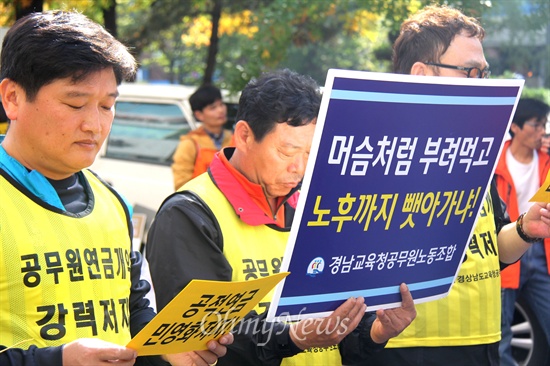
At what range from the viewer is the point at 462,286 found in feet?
9.77

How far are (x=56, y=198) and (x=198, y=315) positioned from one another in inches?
20.6

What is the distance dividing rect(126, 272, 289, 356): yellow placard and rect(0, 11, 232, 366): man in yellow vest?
9cm

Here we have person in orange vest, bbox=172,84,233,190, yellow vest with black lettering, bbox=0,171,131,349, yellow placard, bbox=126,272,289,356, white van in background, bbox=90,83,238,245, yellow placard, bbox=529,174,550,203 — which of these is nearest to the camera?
yellow placard, bbox=126,272,289,356

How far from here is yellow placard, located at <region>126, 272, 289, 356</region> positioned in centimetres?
181

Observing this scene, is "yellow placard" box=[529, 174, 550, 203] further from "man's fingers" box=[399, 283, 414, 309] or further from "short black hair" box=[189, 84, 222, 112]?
"short black hair" box=[189, 84, 222, 112]

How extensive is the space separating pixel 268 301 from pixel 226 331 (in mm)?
483

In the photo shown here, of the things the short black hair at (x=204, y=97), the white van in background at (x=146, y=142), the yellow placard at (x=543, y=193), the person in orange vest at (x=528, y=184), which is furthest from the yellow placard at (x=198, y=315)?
the white van in background at (x=146, y=142)

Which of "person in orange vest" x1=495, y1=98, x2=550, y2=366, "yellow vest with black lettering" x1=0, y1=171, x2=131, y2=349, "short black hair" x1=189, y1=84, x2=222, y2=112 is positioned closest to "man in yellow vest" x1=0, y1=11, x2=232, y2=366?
"yellow vest with black lettering" x1=0, y1=171, x2=131, y2=349

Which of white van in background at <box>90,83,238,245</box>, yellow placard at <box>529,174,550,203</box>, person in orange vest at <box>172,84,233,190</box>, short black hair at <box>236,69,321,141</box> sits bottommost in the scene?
white van in background at <box>90,83,238,245</box>

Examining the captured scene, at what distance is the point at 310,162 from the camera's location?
6.64ft

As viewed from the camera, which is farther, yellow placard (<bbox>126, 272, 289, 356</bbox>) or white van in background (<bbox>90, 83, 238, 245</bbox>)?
white van in background (<bbox>90, 83, 238, 245</bbox>)

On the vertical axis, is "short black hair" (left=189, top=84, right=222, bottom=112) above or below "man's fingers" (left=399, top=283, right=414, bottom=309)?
below

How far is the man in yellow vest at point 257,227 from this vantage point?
2.37 meters

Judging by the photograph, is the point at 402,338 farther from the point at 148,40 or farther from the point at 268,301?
the point at 148,40
